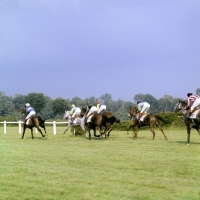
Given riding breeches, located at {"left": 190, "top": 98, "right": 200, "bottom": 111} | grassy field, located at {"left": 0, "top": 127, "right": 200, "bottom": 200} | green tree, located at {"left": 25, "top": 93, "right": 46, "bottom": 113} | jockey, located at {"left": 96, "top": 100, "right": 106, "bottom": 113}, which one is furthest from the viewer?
green tree, located at {"left": 25, "top": 93, "right": 46, "bottom": 113}

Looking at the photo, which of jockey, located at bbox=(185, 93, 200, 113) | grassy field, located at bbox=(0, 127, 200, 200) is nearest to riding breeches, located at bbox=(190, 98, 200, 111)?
jockey, located at bbox=(185, 93, 200, 113)

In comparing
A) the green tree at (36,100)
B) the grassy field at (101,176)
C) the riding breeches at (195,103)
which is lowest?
the grassy field at (101,176)

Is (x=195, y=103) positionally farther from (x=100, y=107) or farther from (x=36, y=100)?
(x=36, y=100)

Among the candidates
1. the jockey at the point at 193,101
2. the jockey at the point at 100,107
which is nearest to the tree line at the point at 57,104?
the jockey at the point at 100,107

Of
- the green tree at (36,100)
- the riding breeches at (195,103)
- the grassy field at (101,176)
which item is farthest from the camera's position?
the green tree at (36,100)

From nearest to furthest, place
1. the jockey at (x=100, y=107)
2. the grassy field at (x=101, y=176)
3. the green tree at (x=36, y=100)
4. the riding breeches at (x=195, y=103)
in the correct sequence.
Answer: the grassy field at (x=101, y=176), the riding breeches at (x=195, y=103), the jockey at (x=100, y=107), the green tree at (x=36, y=100)

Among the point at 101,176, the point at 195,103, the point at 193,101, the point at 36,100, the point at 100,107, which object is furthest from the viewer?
the point at 36,100

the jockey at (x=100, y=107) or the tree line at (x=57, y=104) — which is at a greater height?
the tree line at (x=57, y=104)

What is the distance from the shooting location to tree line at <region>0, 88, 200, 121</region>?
8219cm

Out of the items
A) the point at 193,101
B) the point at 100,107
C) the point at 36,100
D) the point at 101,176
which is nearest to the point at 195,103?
the point at 193,101

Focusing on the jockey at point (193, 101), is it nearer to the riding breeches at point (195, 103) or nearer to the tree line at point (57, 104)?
the riding breeches at point (195, 103)

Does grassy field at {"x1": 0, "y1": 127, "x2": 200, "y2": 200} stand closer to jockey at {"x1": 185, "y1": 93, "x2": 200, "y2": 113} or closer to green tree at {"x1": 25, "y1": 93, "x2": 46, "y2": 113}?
jockey at {"x1": 185, "y1": 93, "x2": 200, "y2": 113}

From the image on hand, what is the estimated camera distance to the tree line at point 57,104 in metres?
82.2

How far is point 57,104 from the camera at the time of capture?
8469 cm
